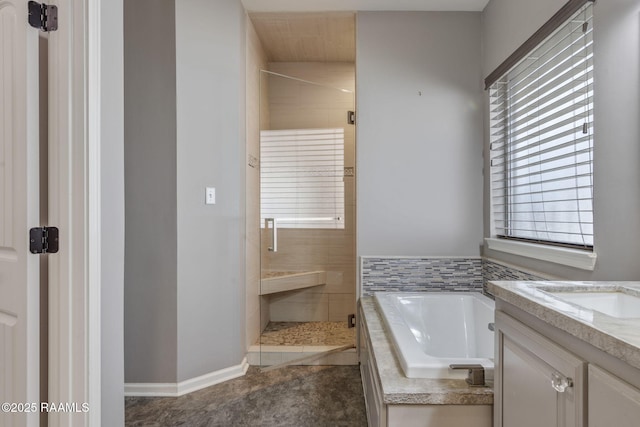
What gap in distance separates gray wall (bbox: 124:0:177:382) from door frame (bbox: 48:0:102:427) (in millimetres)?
991

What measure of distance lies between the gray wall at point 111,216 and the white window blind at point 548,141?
1.92m

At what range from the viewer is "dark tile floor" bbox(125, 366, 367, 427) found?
6.14 feet

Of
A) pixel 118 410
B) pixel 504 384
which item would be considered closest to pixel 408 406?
pixel 504 384

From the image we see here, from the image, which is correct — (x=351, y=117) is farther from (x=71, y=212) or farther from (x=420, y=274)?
(x=71, y=212)

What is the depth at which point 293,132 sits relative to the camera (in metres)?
2.74

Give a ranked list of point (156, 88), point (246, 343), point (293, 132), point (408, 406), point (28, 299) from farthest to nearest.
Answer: point (293, 132), point (246, 343), point (156, 88), point (408, 406), point (28, 299)

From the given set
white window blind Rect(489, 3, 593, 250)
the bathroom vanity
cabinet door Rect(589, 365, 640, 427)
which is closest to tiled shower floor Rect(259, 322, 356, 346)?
white window blind Rect(489, 3, 593, 250)

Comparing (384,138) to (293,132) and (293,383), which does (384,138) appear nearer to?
(293,132)

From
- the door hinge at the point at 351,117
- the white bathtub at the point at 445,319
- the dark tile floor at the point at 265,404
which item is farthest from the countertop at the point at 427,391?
the door hinge at the point at 351,117

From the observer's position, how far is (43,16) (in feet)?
3.71

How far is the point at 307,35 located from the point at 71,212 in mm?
2350

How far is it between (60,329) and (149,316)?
3.51ft

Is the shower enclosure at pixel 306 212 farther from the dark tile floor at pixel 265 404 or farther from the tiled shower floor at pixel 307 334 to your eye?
the dark tile floor at pixel 265 404

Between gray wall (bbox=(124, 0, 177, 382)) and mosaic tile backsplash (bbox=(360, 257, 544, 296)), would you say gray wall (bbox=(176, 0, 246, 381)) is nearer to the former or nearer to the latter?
gray wall (bbox=(124, 0, 177, 382))
